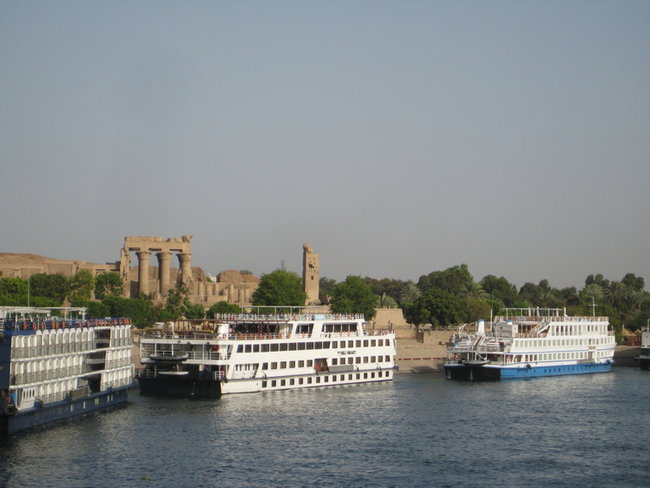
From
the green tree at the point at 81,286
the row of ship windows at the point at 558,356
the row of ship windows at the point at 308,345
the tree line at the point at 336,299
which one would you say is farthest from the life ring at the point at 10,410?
the green tree at the point at 81,286

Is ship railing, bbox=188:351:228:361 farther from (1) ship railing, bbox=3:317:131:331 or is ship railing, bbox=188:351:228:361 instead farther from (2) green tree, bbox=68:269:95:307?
(2) green tree, bbox=68:269:95:307

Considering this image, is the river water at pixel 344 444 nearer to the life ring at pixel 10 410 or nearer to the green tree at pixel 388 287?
the life ring at pixel 10 410

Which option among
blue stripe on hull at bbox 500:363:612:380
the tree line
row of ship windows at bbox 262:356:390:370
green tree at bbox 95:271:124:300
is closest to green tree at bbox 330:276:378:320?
the tree line

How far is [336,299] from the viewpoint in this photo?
108 m

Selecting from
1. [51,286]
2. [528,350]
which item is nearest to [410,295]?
[51,286]

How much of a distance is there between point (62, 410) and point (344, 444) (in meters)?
14.1

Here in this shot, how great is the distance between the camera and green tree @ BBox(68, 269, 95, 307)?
9997cm

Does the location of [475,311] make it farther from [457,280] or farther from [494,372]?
[494,372]

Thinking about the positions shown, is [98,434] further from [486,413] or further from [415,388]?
[415,388]

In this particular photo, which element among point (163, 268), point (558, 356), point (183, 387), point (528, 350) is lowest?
point (183, 387)

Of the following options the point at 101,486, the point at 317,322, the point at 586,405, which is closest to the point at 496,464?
the point at 101,486

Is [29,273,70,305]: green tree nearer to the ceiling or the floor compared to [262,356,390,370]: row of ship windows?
nearer to the ceiling

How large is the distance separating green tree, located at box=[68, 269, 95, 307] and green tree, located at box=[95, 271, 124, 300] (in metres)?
2.07

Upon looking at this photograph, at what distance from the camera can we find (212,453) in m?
43.5
